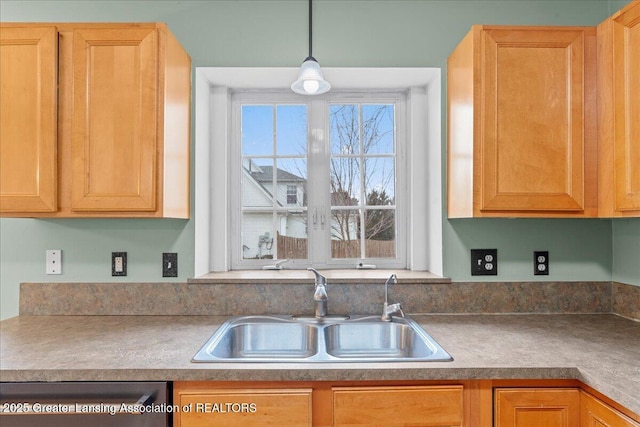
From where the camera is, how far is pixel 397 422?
3.87ft

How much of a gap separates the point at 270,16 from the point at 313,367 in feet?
5.45

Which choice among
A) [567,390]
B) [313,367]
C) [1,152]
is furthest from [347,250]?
[1,152]

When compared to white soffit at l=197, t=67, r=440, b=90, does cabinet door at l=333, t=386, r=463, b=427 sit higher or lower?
lower

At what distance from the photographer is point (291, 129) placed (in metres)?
2.15

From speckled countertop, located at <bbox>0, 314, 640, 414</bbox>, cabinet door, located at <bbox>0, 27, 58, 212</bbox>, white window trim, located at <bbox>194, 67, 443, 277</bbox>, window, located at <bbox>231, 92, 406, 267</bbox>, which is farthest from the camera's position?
window, located at <bbox>231, 92, 406, 267</bbox>

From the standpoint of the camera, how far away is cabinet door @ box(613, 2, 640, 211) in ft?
4.52

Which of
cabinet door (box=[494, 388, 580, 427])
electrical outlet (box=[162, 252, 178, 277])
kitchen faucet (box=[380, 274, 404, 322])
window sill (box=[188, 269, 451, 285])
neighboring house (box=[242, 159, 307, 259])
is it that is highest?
neighboring house (box=[242, 159, 307, 259])

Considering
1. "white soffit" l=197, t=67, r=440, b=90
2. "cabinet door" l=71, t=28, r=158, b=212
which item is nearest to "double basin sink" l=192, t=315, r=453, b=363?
"cabinet door" l=71, t=28, r=158, b=212

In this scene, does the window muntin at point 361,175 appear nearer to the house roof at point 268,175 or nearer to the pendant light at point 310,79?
the house roof at point 268,175

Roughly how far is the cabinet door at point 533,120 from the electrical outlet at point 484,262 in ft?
1.28

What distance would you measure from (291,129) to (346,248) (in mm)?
764

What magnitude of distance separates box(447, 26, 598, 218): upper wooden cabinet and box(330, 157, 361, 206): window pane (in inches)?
29.8

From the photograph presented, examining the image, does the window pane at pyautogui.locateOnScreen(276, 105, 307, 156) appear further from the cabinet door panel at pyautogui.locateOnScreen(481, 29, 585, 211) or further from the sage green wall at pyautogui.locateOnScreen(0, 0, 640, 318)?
the cabinet door panel at pyautogui.locateOnScreen(481, 29, 585, 211)

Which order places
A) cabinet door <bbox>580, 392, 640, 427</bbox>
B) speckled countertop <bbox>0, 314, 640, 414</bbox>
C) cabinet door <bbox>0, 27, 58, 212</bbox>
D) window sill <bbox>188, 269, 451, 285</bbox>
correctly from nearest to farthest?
cabinet door <bbox>580, 392, 640, 427</bbox> < speckled countertop <bbox>0, 314, 640, 414</bbox> < cabinet door <bbox>0, 27, 58, 212</bbox> < window sill <bbox>188, 269, 451, 285</bbox>
